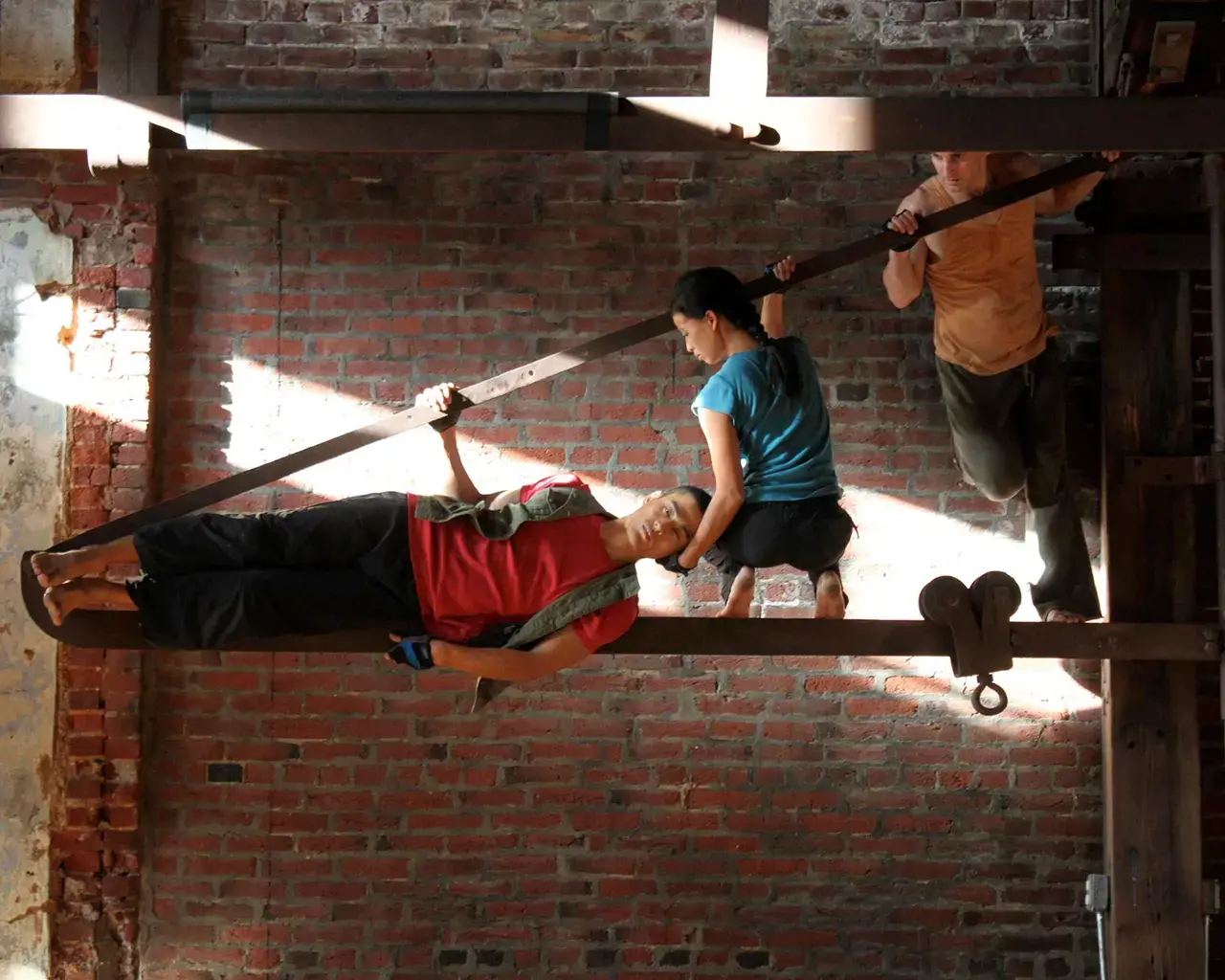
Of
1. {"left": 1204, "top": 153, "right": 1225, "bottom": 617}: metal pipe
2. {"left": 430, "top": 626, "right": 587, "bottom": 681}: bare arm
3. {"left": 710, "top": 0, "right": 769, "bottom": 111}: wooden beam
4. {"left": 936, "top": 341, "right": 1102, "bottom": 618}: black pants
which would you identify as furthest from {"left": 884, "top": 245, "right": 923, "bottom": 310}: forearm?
{"left": 430, "top": 626, "right": 587, "bottom": 681}: bare arm

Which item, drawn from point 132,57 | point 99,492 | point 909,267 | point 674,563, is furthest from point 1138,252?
point 99,492

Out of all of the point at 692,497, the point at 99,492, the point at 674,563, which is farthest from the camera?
the point at 99,492

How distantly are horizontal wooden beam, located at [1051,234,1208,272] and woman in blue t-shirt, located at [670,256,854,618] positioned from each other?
979 mm

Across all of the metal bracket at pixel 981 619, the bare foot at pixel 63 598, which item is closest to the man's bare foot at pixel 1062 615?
the metal bracket at pixel 981 619

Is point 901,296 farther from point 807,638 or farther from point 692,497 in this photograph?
point 807,638

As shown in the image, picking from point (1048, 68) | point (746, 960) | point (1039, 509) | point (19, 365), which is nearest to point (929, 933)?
point (746, 960)

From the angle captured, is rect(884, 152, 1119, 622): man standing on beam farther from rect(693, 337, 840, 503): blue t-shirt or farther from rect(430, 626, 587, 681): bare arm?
rect(430, 626, 587, 681): bare arm

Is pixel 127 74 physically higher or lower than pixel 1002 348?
higher

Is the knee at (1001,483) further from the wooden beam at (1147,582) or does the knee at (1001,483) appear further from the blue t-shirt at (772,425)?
the blue t-shirt at (772,425)

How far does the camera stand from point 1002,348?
3.67 m

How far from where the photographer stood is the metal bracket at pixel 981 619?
3363mm

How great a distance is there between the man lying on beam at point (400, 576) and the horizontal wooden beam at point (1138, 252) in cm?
143

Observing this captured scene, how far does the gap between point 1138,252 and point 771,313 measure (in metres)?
1.13

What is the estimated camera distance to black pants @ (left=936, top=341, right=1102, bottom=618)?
3.73m
